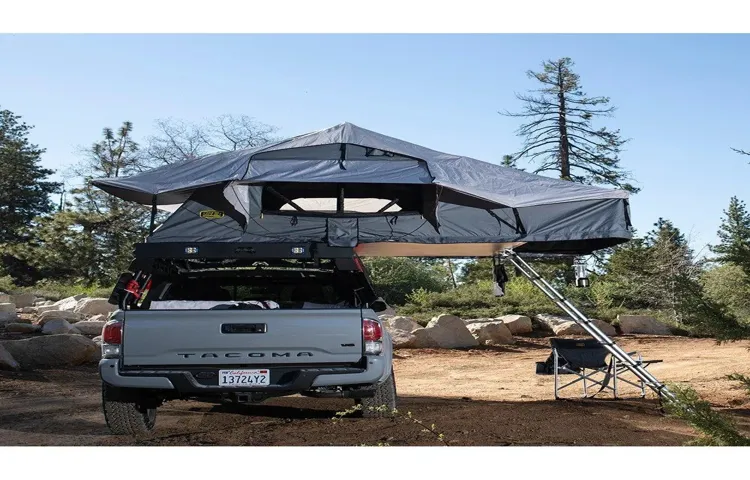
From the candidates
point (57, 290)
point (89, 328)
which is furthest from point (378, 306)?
point (57, 290)

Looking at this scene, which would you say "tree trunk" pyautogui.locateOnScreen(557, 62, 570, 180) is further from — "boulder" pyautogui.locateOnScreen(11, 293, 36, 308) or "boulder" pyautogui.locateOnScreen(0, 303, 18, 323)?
"boulder" pyautogui.locateOnScreen(0, 303, 18, 323)

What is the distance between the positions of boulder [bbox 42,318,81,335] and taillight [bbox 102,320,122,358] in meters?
9.54

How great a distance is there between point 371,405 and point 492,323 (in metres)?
11.5

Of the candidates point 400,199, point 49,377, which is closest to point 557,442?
point 400,199

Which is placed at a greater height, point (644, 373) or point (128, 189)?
point (128, 189)

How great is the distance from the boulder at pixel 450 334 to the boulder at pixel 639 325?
4.79 meters

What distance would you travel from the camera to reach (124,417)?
6.07 metres

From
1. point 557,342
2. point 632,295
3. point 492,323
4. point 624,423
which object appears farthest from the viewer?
point 632,295

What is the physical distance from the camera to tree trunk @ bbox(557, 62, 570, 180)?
103ft

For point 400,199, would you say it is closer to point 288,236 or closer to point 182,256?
point 288,236

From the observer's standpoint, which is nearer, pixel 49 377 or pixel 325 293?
pixel 325 293

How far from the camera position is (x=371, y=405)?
6.26 metres

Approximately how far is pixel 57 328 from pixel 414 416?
9740mm

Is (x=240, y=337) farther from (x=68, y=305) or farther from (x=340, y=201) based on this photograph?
(x=68, y=305)
